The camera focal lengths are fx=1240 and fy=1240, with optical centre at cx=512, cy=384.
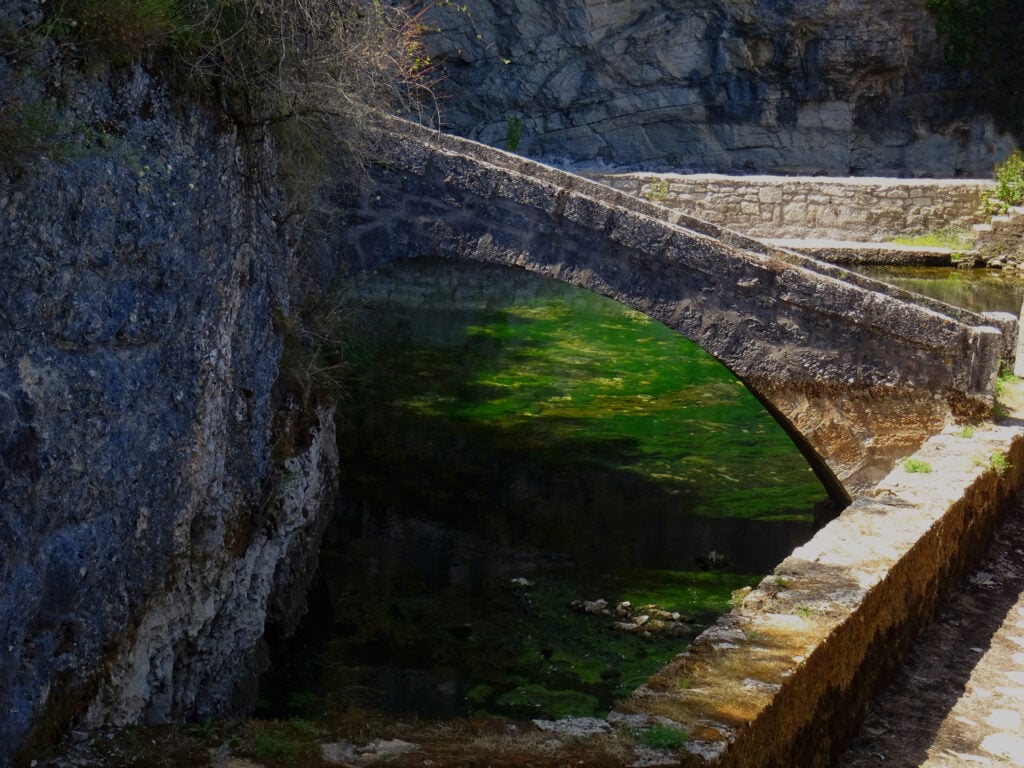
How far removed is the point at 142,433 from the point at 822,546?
8.20ft

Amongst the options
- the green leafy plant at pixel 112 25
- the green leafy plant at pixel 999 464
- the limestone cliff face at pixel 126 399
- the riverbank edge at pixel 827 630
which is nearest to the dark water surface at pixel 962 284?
the green leafy plant at pixel 999 464

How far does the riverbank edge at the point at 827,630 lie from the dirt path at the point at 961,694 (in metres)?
0.07

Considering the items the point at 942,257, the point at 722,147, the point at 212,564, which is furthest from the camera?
the point at 722,147

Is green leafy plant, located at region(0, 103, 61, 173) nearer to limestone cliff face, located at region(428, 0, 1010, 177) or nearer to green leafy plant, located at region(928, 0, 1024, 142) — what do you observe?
limestone cliff face, located at region(428, 0, 1010, 177)

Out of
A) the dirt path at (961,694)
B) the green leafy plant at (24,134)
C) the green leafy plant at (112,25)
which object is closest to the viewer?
the green leafy plant at (24,134)

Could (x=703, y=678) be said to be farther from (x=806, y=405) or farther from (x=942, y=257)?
(x=942, y=257)

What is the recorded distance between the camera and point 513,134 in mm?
20250

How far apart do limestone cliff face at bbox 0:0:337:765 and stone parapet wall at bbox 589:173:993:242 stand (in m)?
11.2

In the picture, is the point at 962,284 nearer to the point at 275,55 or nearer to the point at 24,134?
the point at 275,55

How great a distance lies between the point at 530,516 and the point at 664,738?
5.89 meters

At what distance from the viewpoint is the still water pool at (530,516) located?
21.5ft

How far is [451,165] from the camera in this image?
299 inches

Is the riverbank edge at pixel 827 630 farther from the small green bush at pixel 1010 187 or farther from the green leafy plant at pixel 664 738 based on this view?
the small green bush at pixel 1010 187

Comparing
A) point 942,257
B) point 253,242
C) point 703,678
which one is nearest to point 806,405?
point 253,242
